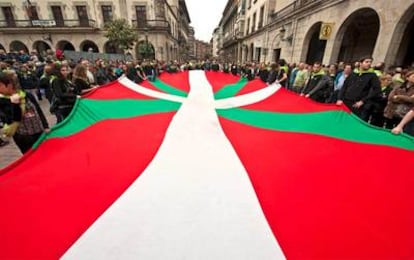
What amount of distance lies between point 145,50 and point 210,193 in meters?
24.1

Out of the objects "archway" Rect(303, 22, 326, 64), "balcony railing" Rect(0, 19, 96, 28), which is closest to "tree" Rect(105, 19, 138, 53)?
"balcony railing" Rect(0, 19, 96, 28)

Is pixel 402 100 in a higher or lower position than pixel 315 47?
lower

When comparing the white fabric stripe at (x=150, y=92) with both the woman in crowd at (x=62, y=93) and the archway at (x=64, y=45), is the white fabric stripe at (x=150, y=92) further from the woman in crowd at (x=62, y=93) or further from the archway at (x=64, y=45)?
the archway at (x=64, y=45)

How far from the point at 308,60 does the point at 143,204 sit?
1321 centimetres

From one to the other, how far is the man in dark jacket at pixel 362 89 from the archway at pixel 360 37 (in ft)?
18.4

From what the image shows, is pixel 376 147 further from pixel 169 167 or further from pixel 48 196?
pixel 48 196

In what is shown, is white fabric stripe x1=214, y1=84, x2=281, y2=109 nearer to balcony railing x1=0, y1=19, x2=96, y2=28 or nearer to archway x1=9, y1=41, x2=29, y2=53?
balcony railing x1=0, y1=19, x2=96, y2=28

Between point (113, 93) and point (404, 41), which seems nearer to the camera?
point (113, 93)

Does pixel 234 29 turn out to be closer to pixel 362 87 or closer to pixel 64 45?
pixel 64 45

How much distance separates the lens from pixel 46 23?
23359mm

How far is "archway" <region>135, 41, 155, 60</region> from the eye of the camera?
74.1ft

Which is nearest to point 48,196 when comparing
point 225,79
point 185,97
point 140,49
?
point 185,97

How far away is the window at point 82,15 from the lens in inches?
931

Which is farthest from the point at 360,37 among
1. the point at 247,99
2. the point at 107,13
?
the point at 107,13
